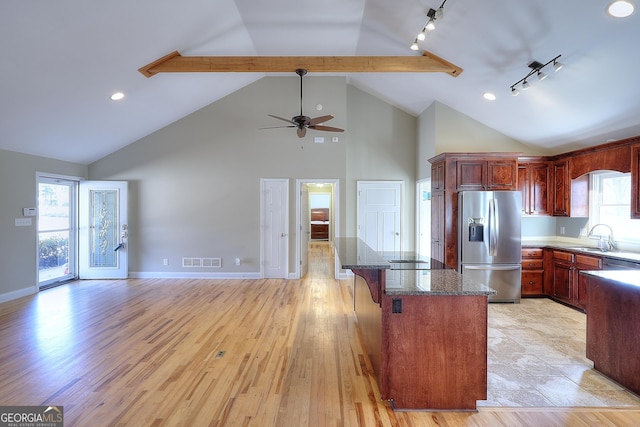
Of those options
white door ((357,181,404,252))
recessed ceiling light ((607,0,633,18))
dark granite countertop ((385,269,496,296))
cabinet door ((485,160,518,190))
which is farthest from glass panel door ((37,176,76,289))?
recessed ceiling light ((607,0,633,18))

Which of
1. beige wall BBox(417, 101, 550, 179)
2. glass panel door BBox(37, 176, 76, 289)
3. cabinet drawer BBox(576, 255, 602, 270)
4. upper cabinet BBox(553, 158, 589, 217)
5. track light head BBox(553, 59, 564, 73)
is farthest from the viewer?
glass panel door BBox(37, 176, 76, 289)

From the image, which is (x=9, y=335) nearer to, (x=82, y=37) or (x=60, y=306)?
(x=60, y=306)

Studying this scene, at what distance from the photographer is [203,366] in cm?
275

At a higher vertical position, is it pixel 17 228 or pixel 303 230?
pixel 17 228

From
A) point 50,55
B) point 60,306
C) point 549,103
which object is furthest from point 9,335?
point 549,103

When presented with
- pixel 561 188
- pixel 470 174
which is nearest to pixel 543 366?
pixel 470 174

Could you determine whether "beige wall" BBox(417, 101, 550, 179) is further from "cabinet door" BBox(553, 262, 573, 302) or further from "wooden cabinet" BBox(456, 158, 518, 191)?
"cabinet door" BBox(553, 262, 573, 302)

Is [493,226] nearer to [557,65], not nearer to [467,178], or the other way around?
[467,178]

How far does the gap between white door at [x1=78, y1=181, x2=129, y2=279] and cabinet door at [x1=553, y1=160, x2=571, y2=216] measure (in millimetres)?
7938

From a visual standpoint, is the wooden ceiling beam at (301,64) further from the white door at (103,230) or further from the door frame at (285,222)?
the white door at (103,230)

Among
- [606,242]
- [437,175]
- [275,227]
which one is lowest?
[606,242]

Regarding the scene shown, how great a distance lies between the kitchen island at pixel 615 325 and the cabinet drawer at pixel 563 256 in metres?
1.80

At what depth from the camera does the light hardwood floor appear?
6.88ft

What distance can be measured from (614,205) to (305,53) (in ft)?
17.4
